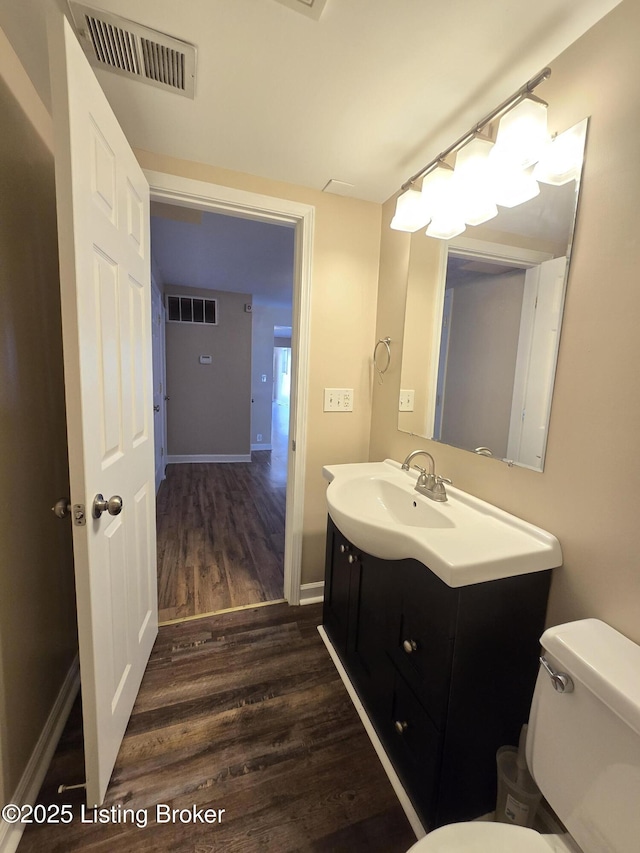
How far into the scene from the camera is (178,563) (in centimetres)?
235

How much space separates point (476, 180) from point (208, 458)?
15.1ft

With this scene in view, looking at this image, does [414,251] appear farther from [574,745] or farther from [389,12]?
[574,745]

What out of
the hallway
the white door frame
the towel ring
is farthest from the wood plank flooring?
the towel ring

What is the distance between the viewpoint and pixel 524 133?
980mm

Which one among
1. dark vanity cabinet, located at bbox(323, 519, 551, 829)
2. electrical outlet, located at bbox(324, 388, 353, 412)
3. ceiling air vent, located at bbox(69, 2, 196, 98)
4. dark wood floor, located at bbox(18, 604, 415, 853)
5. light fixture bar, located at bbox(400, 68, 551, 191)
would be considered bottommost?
dark wood floor, located at bbox(18, 604, 415, 853)

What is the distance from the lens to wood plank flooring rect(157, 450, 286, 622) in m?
2.04

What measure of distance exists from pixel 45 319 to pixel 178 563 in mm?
1736

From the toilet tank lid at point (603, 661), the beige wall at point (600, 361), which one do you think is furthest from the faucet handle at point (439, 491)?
the toilet tank lid at point (603, 661)

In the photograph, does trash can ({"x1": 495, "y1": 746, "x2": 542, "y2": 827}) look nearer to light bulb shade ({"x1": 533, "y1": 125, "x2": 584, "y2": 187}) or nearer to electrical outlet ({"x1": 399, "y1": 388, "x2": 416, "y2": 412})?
electrical outlet ({"x1": 399, "y1": 388, "x2": 416, "y2": 412})

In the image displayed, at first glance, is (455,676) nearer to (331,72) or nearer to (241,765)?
(241,765)

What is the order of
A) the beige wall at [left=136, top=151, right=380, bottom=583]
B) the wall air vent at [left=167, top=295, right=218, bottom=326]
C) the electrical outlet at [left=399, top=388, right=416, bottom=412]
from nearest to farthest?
the electrical outlet at [left=399, top=388, right=416, bottom=412] → the beige wall at [left=136, top=151, right=380, bottom=583] → the wall air vent at [left=167, top=295, right=218, bottom=326]

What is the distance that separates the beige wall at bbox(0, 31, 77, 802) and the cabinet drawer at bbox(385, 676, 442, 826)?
108cm

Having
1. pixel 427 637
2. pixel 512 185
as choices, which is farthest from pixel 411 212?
pixel 427 637

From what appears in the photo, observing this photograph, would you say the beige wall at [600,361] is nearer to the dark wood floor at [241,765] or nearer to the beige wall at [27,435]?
the dark wood floor at [241,765]
